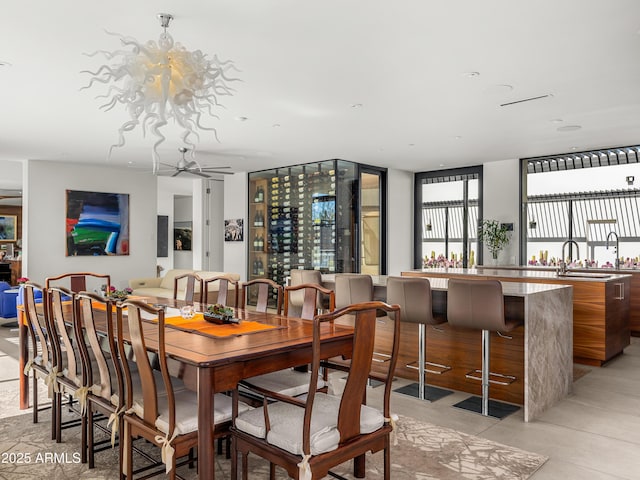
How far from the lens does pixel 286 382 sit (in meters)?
2.91

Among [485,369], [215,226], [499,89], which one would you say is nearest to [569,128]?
[499,89]

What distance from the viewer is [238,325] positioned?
309 cm

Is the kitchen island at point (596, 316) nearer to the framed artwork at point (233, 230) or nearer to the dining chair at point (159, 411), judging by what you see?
the dining chair at point (159, 411)

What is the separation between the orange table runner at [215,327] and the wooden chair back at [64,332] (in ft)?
1.87

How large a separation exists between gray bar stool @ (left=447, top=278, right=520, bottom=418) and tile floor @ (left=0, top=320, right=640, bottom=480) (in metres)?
0.16

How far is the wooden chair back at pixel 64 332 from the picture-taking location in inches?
116

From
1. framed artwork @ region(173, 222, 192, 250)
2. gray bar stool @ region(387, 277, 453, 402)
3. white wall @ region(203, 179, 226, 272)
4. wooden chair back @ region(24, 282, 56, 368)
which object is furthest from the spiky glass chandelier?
framed artwork @ region(173, 222, 192, 250)

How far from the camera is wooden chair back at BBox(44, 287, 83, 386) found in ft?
9.69

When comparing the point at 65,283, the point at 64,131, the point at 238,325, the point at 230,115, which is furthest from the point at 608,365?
the point at 65,283

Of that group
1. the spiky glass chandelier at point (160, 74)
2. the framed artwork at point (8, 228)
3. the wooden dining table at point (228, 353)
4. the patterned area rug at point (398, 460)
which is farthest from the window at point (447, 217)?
the framed artwork at point (8, 228)

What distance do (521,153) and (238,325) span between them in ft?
19.8

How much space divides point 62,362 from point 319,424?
198 centimetres

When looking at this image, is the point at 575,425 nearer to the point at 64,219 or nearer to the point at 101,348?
the point at 101,348

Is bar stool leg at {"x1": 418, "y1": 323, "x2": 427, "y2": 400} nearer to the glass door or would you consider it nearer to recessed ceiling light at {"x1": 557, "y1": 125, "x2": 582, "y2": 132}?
recessed ceiling light at {"x1": 557, "y1": 125, "x2": 582, "y2": 132}
